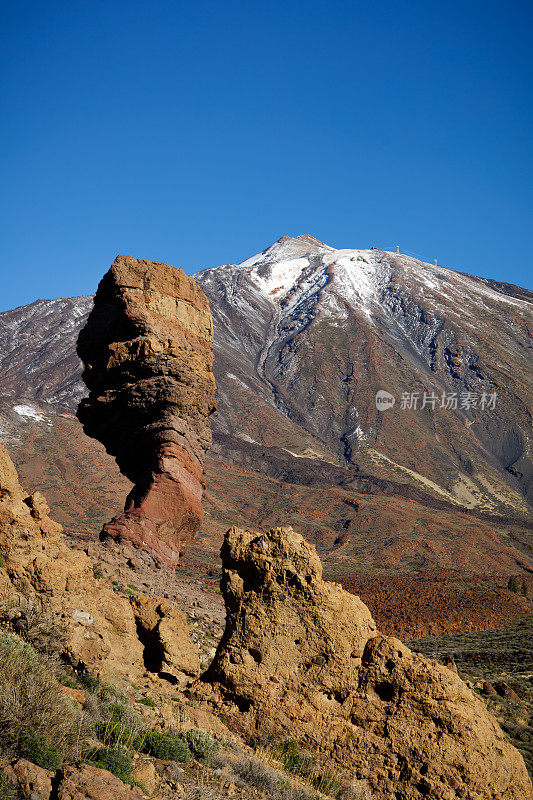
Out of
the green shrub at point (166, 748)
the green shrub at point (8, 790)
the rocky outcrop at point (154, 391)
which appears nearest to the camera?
the green shrub at point (8, 790)

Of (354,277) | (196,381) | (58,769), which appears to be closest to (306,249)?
(354,277)

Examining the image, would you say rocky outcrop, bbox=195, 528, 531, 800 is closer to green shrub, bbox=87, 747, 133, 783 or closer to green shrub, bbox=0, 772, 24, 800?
green shrub, bbox=87, 747, 133, 783

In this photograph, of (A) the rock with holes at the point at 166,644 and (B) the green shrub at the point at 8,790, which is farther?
(A) the rock with holes at the point at 166,644

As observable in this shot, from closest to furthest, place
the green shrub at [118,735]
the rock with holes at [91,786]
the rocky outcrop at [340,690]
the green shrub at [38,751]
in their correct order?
the rock with holes at [91,786] → the green shrub at [38,751] → the green shrub at [118,735] → the rocky outcrop at [340,690]

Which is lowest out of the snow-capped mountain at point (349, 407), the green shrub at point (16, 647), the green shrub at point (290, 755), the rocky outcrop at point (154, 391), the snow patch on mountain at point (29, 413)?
the green shrub at point (290, 755)

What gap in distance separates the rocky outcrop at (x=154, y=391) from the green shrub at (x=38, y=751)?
33.4 feet

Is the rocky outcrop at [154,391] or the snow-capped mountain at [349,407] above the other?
the snow-capped mountain at [349,407]

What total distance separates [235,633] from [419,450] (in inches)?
3411

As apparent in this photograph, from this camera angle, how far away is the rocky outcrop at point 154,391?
599 inches

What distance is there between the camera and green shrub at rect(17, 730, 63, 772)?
171 inches

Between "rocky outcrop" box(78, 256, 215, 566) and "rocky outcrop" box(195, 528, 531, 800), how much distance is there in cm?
790

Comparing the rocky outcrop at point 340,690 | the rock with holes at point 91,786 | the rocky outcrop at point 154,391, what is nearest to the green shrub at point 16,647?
the rock with holes at point 91,786

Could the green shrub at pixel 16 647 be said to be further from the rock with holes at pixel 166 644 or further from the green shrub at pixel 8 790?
the rock with holes at pixel 166 644

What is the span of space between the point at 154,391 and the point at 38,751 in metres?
12.0
